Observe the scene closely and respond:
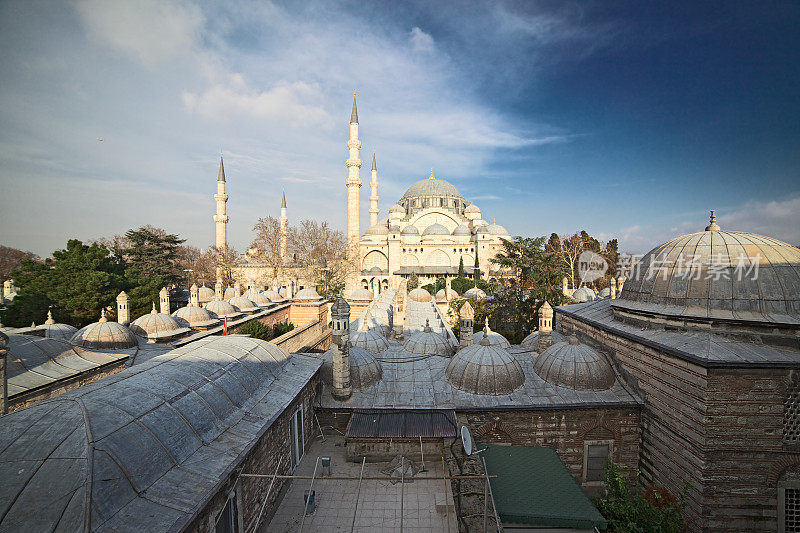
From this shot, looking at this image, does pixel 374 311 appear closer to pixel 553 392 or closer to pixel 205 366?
pixel 553 392

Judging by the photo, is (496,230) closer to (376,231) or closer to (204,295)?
(376,231)

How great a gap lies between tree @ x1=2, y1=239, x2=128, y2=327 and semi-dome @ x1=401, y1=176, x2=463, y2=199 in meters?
44.2

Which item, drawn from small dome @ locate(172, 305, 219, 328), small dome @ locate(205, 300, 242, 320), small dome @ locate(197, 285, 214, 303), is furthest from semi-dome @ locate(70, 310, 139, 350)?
small dome @ locate(197, 285, 214, 303)

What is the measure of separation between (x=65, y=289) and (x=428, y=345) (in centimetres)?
2579

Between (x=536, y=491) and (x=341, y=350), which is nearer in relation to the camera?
(x=536, y=491)

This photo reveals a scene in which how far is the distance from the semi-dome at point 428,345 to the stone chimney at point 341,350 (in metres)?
4.13

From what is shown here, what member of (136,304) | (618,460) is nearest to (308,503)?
(618,460)

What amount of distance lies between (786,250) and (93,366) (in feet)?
64.9

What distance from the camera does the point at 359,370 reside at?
1045cm

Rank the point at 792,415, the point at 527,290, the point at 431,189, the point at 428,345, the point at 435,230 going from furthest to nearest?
1. the point at 431,189
2. the point at 435,230
3. the point at 527,290
4. the point at 428,345
5. the point at 792,415

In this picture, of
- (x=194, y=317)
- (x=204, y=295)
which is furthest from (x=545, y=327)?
(x=204, y=295)

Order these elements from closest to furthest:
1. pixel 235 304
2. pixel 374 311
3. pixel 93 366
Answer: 1. pixel 93 366
2. pixel 374 311
3. pixel 235 304

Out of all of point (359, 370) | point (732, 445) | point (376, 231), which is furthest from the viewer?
point (376, 231)

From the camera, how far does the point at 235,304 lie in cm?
2373
